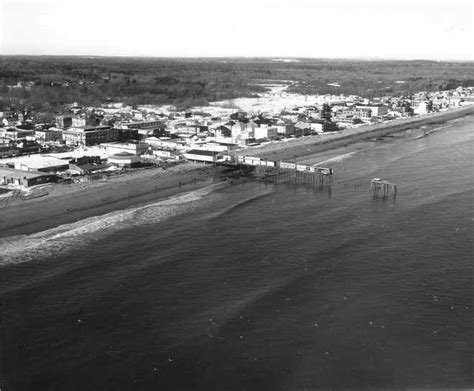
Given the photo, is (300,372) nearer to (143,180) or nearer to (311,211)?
(311,211)

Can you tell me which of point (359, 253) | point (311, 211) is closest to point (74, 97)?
point (311, 211)

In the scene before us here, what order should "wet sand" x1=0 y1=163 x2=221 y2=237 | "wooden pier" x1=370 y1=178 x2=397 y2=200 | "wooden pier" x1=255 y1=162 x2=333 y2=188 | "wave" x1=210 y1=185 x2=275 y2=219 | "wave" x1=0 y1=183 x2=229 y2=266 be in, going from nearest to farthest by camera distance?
"wave" x1=0 y1=183 x2=229 y2=266, "wet sand" x1=0 y1=163 x2=221 y2=237, "wave" x1=210 y1=185 x2=275 y2=219, "wooden pier" x1=370 y1=178 x2=397 y2=200, "wooden pier" x1=255 y1=162 x2=333 y2=188

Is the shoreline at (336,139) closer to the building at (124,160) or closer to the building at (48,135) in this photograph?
the building at (124,160)

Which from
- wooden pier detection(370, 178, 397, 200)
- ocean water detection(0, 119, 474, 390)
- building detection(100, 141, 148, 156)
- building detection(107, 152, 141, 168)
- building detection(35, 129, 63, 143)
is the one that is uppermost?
building detection(35, 129, 63, 143)

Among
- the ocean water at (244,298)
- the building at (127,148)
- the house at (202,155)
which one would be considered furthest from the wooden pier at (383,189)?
the building at (127,148)

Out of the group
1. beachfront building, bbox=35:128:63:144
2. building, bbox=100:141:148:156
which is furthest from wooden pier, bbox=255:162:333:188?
beachfront building, bbox=35:128:63:144

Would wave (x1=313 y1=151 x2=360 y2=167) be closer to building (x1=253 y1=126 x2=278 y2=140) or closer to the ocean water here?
building (x1=253 y1=126 x2=278 y2=140)

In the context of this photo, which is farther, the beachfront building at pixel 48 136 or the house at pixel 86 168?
the beachfront building at pixel 48 136
